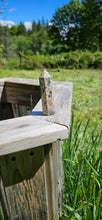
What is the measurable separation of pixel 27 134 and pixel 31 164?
0.19 meters

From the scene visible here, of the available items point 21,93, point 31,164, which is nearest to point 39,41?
point 21,93

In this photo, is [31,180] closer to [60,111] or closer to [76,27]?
[60,111]

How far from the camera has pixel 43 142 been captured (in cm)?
64

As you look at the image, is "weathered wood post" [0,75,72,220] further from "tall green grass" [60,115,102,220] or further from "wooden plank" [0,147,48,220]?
"tall green grass" [60,115,102,220]

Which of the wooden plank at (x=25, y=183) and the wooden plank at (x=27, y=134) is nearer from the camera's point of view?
the wooden plank at (x=27, y=134)

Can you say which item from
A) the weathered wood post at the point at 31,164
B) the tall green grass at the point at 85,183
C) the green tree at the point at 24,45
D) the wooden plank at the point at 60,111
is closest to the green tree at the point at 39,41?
the green tree at the point at 24,45

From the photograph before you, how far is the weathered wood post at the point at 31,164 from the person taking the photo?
0.63 m

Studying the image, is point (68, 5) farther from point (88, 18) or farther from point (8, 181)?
point (8, 181)

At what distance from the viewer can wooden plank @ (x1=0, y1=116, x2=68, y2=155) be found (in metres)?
0.60

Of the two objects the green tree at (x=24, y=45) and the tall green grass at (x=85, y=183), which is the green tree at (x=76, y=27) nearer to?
the green tree at (x=24, y=45)

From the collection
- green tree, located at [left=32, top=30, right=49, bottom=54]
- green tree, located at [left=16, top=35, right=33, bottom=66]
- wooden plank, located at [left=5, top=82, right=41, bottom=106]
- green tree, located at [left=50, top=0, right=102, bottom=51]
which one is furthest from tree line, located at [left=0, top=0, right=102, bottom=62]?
wooden plank, located at [left=5, top=82, right=41, bottom=106]

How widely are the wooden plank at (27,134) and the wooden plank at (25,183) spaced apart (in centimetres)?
10

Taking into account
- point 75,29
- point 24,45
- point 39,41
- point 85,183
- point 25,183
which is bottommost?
point 85,183

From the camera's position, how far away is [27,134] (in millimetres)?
624
